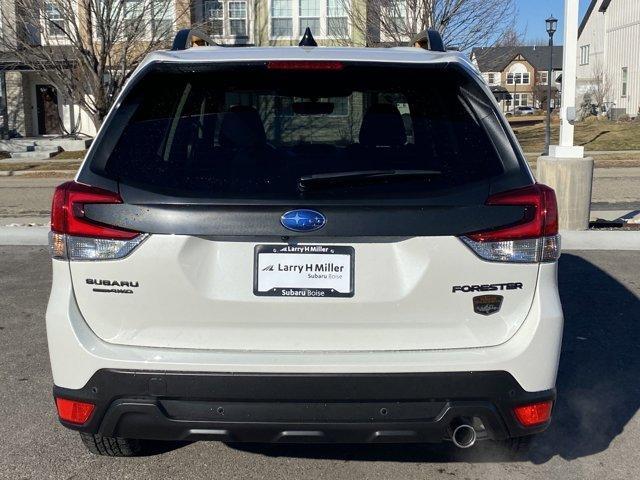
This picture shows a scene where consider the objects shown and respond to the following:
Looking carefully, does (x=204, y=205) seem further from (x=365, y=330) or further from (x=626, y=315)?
(x=626, y=315)

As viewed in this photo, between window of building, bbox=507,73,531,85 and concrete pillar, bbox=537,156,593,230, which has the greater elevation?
window of building, bbox=507,73,531,85

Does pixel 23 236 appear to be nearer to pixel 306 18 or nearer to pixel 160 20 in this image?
pixel 160 20

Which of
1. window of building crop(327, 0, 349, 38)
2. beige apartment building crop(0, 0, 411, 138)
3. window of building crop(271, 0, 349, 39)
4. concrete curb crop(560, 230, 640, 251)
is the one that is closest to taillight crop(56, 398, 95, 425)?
concrete curb crop(560, 230, 640, 251)

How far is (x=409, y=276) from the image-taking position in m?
2.88

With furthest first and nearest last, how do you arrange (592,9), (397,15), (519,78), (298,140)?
1. (519,78)
2. (592,9)
3. (397,15)
4. (298,140)

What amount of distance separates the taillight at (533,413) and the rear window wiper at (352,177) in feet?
3.14

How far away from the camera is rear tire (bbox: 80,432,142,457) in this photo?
11.4 feet

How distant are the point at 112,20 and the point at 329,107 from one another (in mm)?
21171

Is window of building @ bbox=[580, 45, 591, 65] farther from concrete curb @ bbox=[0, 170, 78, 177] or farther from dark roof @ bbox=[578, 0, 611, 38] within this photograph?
concrete curb @ bbox=[0, 170, 78, 177]

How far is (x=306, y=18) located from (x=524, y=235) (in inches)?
1192

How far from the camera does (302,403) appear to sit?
9.39 feet

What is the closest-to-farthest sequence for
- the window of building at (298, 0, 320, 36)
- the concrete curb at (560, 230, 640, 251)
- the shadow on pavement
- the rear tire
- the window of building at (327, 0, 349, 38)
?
the rear tire, the shadow on pavement, the concrete curb at (560, 230, 640, 251), the window of building at (327, 0, 349, 38), the window of building at (298, 0, 320, 36)

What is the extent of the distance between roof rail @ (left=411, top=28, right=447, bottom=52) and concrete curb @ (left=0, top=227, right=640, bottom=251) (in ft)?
18.9

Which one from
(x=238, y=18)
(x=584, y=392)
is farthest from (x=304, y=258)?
(x=238, y=18)
